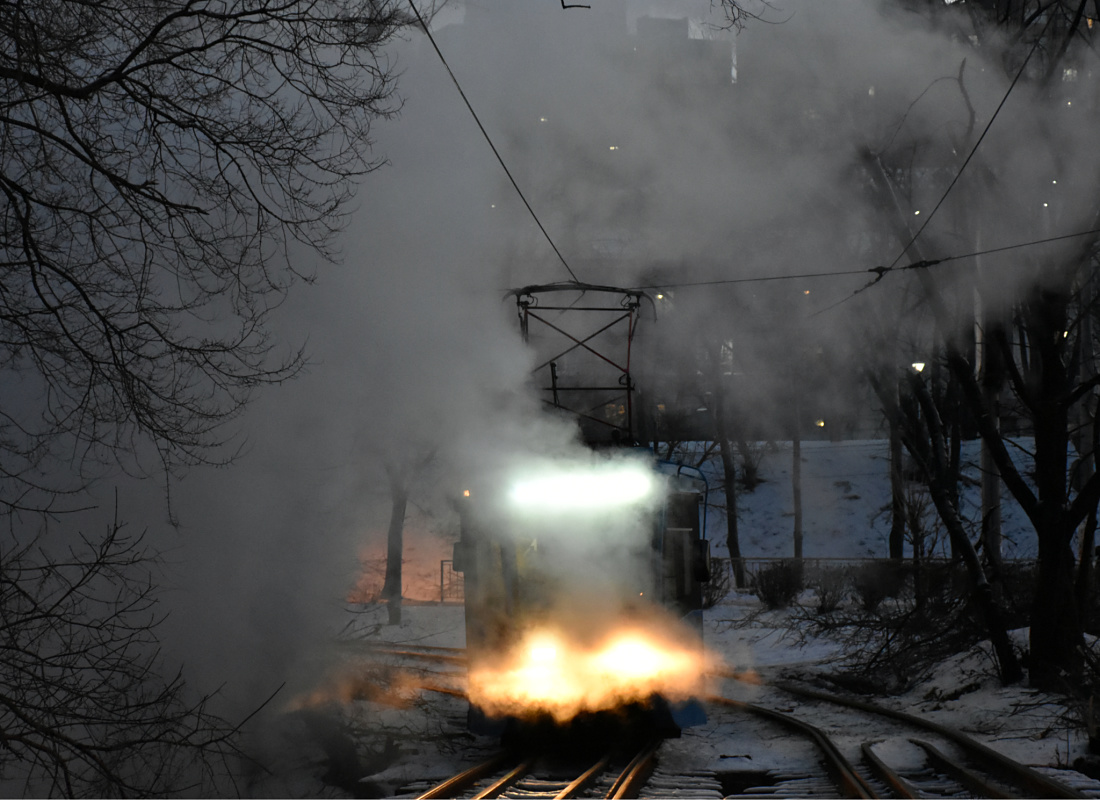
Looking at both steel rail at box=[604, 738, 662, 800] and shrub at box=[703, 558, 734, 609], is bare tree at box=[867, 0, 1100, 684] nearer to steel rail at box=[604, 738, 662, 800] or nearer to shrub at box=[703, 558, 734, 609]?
steel rail at box=[604, 738, 662, 800]

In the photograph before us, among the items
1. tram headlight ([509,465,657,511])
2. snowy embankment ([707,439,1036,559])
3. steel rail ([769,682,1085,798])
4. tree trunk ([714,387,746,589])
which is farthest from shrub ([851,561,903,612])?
tram headlight ([509,465,657,511])

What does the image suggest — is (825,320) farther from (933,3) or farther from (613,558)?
(613,558)

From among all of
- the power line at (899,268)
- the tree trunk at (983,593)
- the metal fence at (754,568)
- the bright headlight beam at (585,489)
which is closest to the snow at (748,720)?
the tree trunk at (983,593)

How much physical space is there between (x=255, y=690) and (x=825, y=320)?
9.15 metres

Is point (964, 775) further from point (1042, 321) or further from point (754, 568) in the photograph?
point (754, 568)

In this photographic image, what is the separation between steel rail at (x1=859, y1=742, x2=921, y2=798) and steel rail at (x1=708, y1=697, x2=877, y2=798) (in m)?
0.15

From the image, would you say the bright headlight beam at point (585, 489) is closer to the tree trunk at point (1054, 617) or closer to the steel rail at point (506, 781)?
the steel rail at point (506, 781)

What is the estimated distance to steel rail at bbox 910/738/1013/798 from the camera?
516 cm

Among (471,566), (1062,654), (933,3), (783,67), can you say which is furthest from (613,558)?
(933,3)

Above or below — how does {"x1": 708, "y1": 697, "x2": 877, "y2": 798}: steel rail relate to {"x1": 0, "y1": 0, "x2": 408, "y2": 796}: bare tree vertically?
below

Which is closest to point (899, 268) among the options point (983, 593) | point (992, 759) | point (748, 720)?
point (983, 593)

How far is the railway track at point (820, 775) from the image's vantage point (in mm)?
5383

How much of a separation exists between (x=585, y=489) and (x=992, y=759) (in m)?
3.55

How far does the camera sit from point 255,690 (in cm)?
813
